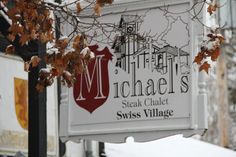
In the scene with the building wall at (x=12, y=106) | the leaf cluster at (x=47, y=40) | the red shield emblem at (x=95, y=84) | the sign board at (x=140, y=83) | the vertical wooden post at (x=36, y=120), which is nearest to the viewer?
the leaf cluster at (x=47, y=40)

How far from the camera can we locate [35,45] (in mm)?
7961

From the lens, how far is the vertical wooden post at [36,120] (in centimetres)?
793

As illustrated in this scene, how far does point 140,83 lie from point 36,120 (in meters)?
1.24

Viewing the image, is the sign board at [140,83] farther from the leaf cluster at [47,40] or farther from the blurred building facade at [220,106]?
the blurred building facade at [220,106]

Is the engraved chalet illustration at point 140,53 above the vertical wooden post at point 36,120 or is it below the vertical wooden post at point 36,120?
above

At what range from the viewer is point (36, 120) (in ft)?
26.1

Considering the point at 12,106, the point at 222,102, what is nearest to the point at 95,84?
the point at 12,106

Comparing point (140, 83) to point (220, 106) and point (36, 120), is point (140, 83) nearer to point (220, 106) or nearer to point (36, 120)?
point (36, 120)

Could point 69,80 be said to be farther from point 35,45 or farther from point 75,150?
point 75,150

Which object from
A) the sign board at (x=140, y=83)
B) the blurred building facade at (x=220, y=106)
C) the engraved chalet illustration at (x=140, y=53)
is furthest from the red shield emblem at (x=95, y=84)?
the blurred building facade at (x=220, y=106)

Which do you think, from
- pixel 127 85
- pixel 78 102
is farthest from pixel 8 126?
pixel 127 85

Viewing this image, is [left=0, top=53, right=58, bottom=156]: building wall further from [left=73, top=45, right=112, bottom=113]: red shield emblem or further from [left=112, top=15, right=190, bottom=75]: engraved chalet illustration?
[left=112, top=15, right=190, bottom=75]: engraved chalet illustration

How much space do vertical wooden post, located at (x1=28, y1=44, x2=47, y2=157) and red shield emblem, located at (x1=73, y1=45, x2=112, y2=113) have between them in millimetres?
720

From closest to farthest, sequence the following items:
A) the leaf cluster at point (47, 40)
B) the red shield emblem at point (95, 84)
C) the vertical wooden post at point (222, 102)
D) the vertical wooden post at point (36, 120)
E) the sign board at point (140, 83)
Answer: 1. the leaf cluster at point (47, 40)
2. the vertical wooden post at point (36, 120)
3. the sign board at point (140, 83)
4. the red shield emblem at point (95, 84)
5. the vertical wooden post at point (222, 102)
